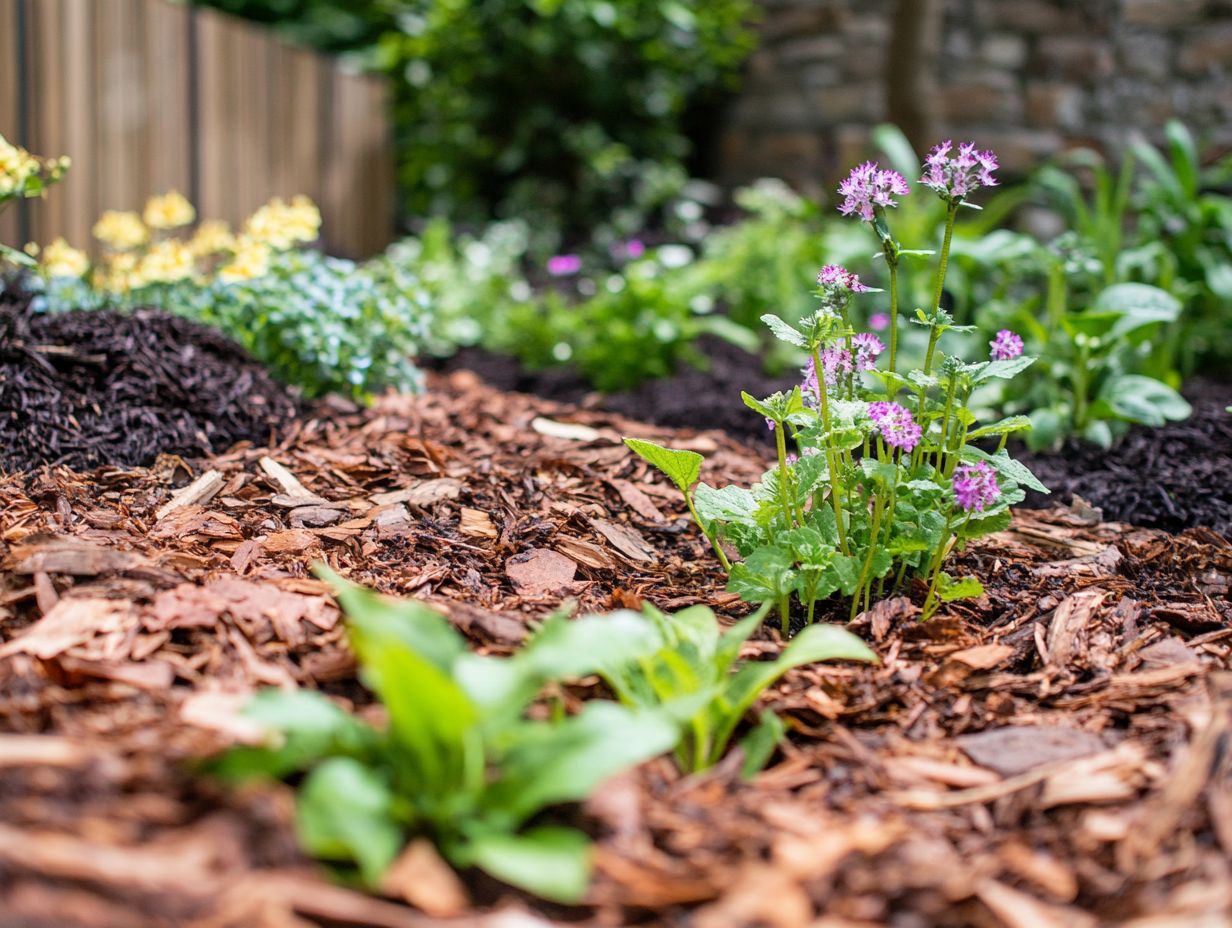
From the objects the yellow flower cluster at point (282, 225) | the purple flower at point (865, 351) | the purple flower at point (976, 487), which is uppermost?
the purple flower at point (865, 351)

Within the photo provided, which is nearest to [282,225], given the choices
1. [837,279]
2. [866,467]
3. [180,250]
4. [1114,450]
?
[180,250]

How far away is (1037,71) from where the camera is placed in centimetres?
607

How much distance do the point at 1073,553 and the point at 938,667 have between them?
811 mm

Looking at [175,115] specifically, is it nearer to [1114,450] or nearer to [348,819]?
[1114,450]

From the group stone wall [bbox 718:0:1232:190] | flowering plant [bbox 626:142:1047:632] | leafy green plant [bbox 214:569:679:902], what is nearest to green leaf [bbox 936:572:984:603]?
flowering plant [bbox 626:142:1047:632]

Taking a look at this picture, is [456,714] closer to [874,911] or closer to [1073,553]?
[874,911]

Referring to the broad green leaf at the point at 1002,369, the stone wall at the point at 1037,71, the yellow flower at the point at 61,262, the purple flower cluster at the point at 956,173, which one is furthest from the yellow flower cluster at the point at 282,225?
the stone wall at the point at 1037,71

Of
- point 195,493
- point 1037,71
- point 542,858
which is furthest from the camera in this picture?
point 1037,71

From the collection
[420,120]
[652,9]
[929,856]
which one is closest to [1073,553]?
[929,856]

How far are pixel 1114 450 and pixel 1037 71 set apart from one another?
12.2ft

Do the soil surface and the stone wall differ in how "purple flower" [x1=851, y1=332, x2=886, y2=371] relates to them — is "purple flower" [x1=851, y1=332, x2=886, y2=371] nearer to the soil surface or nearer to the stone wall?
the soil surface

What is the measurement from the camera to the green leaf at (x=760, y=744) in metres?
1.58

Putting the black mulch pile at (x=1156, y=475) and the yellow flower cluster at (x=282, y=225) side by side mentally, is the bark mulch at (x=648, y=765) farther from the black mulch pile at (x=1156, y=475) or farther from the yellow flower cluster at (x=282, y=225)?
the yellow flower cluster at (x=282, y=225)

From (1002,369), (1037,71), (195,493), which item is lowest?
(195,493)
